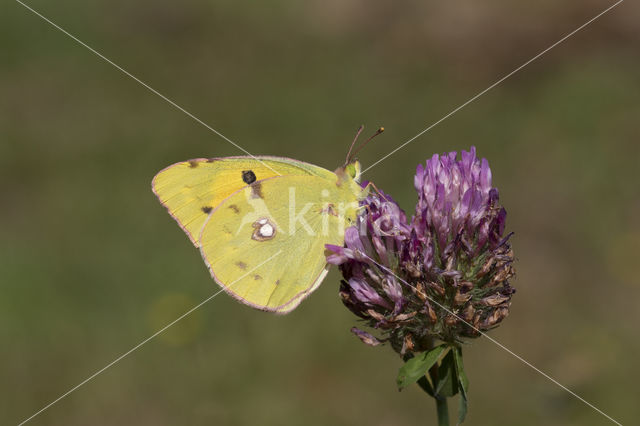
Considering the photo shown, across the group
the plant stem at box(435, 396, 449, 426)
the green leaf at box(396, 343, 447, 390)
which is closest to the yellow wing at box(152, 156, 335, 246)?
the green leaf at box(396, 343, 447, 390)

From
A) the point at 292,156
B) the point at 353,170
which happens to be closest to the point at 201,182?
the point at 353,170

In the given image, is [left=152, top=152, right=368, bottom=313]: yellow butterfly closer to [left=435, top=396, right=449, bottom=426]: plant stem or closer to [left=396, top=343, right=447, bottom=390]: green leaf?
[left=396, top=343, right=447, bottom=390]: green leaf

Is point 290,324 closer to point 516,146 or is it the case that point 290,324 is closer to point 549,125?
point 516,146

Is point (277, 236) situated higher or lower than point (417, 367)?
higher

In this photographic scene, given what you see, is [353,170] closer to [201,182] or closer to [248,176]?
[248,176]

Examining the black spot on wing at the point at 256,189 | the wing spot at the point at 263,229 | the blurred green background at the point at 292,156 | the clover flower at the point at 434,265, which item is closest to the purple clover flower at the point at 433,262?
the clover flower at the point at 434,265

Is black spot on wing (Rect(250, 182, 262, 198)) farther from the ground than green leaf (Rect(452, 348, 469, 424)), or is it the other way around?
black spot on wing (Rect(250, 182, 262, 198))

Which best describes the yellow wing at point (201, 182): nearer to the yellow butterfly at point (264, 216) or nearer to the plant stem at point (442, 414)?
the yellow butterfly at point (264, 216)

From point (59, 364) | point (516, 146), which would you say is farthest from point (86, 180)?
point (516, 146)
